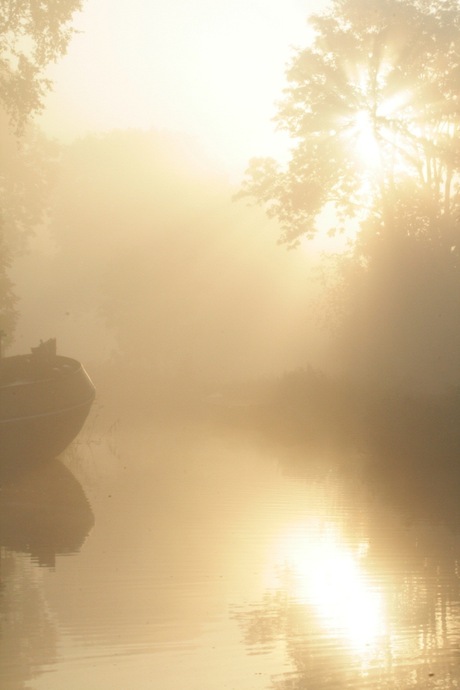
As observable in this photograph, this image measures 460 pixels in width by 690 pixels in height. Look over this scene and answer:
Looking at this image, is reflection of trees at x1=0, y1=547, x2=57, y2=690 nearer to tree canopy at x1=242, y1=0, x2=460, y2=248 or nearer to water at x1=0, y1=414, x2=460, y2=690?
water at x1=0, y1=414, x2=460, y2=690

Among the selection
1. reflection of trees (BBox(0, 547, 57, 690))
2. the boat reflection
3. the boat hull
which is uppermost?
the boat hull

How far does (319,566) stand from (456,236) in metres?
20.6

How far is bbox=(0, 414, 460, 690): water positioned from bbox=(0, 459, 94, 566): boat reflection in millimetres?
40

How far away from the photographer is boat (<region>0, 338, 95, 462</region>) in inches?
683

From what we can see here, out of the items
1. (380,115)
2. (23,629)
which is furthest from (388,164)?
(23,629)

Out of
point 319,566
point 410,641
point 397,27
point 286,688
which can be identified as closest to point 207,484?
point 319,566

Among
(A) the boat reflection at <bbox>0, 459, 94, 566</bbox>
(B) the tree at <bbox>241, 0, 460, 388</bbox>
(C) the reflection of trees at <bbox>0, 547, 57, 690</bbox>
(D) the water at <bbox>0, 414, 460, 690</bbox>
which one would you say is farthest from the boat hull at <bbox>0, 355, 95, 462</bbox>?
(B) the tree at <bbox>241, 0, 460, 388</bbox>

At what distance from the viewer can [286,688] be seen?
21.0 ft

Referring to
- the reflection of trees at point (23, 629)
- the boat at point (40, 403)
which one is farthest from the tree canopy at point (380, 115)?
the reflection of trees at point (23, 629)

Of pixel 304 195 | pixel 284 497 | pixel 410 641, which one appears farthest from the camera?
pixel 304 195

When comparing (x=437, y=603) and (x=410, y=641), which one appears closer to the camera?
(x=410, y=641)

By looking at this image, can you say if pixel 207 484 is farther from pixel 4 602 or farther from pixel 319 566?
pixel 4 602

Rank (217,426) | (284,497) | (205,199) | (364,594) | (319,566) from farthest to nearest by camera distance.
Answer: (205,199)
(217,426)
(284,497)
(319,566)
(364,594)

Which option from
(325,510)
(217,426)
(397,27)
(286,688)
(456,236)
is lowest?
(286,688)
